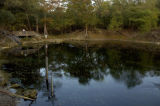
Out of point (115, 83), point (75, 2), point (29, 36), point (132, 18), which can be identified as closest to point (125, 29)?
point (132, 18)

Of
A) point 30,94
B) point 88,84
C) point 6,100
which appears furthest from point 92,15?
point 6,100

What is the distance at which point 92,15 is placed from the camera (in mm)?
60938

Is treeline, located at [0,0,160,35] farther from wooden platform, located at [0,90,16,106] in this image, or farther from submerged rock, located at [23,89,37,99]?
wooden platform, located at [0,90,16,106]

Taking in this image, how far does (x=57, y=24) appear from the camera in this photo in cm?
5825

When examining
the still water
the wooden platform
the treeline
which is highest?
the treeline

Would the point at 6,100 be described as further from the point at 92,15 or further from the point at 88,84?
the point at 92,15

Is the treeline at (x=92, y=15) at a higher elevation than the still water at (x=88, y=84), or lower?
higher

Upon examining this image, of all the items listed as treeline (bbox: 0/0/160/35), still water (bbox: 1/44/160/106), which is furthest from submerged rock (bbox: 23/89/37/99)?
treeline (bbox: 0/0/160/35)

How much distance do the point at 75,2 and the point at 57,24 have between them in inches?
439

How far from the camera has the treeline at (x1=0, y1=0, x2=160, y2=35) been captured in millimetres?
51463

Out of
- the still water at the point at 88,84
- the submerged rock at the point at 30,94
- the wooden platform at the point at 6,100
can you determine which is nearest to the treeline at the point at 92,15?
the still water at the point at 88,84

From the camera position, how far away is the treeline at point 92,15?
51463 mm

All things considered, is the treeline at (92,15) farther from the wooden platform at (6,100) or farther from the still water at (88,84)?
the wooden platform at (6,100)

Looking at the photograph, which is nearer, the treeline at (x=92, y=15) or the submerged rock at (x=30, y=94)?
the submerged rock at (x=30, y=94)
